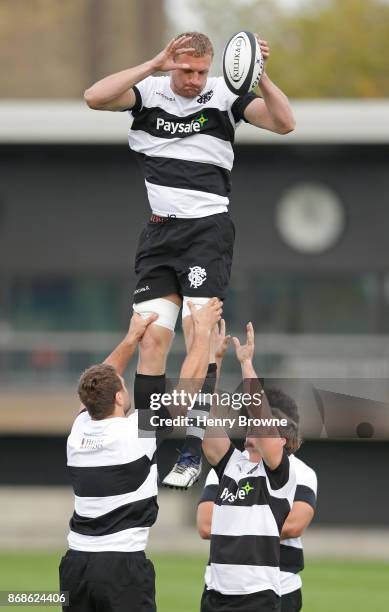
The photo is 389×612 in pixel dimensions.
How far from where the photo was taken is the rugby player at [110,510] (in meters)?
7.64

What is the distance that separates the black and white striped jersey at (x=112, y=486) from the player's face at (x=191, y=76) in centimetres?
→ 191

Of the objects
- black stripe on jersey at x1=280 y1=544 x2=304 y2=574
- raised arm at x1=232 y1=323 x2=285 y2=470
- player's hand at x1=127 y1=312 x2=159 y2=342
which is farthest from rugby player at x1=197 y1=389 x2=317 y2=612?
player's hand at x1=127 y1=312 x2=159 y2=342

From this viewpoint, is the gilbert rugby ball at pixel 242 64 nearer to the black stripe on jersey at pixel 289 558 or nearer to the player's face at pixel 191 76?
the player's face at pixel 191 76

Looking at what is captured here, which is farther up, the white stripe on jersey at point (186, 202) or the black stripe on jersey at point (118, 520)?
the white stripe on jersey at point (186, 202)

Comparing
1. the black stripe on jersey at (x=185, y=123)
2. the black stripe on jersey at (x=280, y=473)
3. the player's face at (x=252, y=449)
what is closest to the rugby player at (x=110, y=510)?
the player's face at (x=252, y=449)

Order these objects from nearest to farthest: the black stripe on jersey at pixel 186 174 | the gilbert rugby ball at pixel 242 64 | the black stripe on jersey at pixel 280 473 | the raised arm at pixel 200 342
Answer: the gilbert rugby ball at pixel 242 64 → the black stripe on jersey at pixel 280 473 → the raised arm at pixel 200 342 → the black stripe on jersey at pixel 186 174

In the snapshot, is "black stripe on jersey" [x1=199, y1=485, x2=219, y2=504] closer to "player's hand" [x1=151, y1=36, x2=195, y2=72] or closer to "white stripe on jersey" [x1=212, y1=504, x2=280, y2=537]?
"white stripe on jersey" [x1=212, y1=504, x2=280, y2=537]

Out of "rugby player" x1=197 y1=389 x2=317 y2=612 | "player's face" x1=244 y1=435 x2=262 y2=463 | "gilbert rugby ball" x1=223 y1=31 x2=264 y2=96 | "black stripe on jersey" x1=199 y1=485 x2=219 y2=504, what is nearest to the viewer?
"gilbert rugby ball" x1=223 y1=31 x2=264 y2=96

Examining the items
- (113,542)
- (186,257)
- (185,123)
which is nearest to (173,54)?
(185,123)

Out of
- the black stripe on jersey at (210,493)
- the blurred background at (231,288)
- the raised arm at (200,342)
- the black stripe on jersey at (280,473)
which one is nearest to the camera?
the black stripe on jersey at (280,473)

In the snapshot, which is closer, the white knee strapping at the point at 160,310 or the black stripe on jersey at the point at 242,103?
the black stripe on jersey at the point at 242,103

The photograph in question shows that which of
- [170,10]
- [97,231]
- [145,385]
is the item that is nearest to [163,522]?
[97,231]

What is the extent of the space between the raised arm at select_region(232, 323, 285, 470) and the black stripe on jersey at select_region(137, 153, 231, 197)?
992 mm

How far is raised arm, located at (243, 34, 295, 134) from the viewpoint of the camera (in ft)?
25.2
